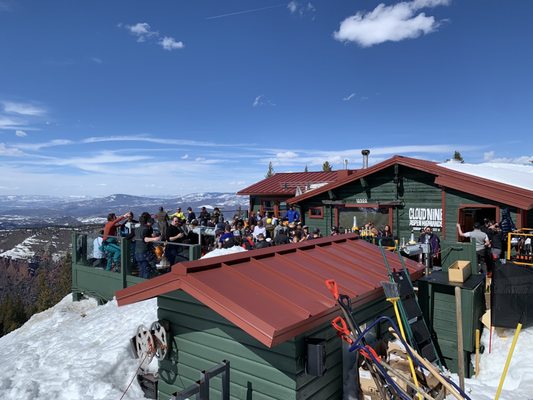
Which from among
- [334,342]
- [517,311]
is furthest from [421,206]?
[334,342]

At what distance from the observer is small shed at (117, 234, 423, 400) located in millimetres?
3932

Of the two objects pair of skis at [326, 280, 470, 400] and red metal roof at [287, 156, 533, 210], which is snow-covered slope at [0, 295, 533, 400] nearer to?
pair of skis at [326, 280, 470, 400]

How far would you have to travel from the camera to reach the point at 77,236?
42.9ft

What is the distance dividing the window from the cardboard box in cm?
902

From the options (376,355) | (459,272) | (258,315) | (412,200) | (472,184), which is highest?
(472,184)

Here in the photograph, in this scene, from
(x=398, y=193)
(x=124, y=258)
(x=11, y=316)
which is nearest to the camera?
(x=124, y=258)

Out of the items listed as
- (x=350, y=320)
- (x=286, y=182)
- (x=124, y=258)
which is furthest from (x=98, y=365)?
(x=286, y=182)

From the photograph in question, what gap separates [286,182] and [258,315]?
67.0ft

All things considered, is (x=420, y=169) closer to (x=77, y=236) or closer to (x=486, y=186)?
(x=486, y=186)

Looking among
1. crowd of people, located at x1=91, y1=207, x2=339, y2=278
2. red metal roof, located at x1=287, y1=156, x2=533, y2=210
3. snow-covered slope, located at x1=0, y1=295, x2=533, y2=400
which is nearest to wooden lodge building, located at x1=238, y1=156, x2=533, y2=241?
red metal roof, located at x1=287, y1=156, x2=533, y2=210

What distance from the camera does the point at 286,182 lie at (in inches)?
944

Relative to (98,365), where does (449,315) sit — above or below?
above

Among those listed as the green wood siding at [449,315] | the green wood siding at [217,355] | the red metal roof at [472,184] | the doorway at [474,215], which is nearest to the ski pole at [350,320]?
the green wood siding at [217,355]

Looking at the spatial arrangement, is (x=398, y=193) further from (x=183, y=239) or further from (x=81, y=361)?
(x=81, y=361)
